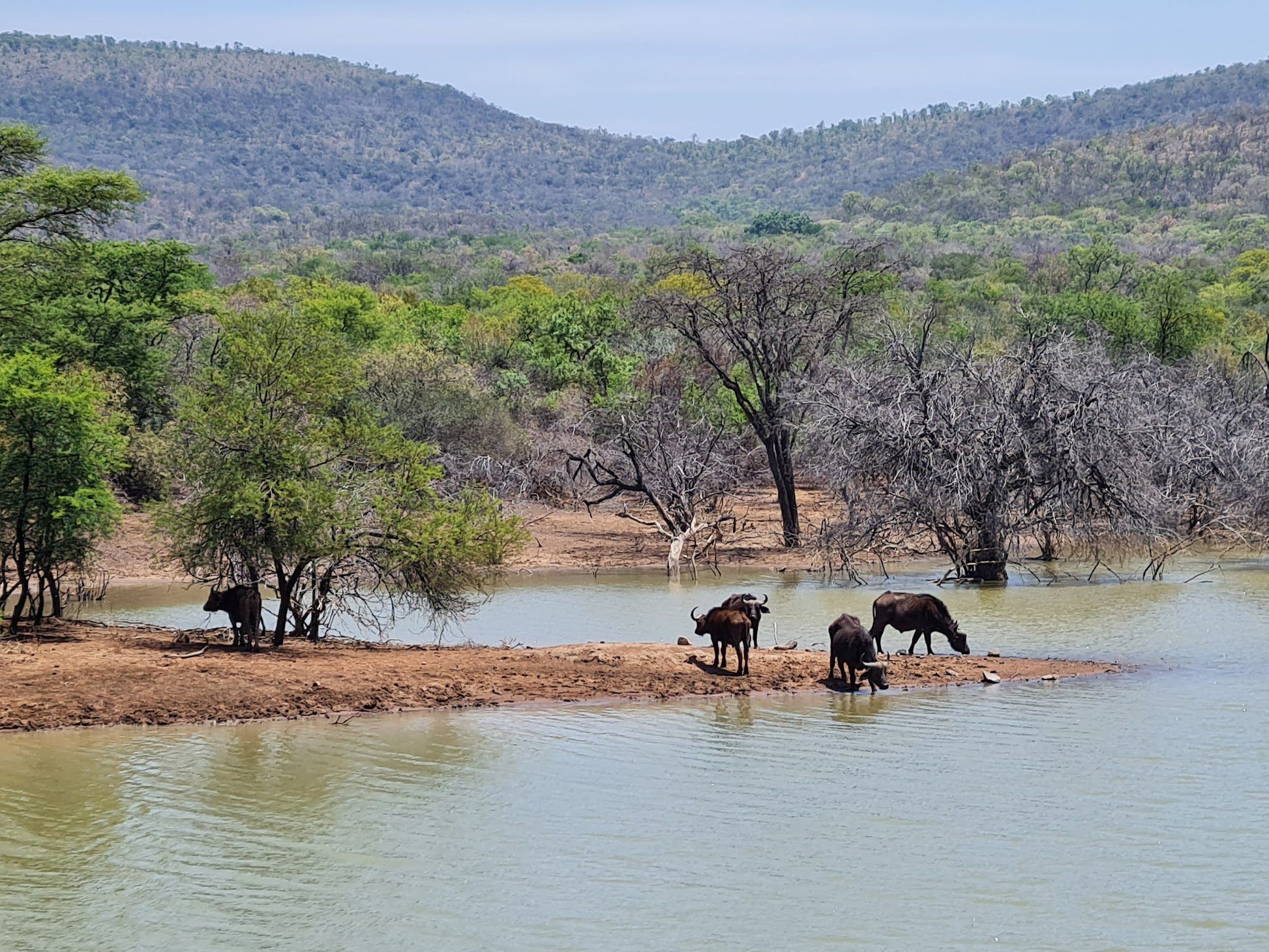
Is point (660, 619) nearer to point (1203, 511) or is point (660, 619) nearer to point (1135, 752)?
point (1135, 752)

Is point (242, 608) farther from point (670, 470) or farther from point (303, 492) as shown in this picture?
point (670, 470)

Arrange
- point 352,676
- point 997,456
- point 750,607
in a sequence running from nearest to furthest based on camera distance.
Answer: point 352,676 → point 750,607 → point 997,456

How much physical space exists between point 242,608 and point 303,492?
6.18 feet

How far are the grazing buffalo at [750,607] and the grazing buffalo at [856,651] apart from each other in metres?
1.00

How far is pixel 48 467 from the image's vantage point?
18.2 meters

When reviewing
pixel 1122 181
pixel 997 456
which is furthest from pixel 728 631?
pixel 1122 181

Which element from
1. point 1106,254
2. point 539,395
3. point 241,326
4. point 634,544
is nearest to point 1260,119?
point 1106,254

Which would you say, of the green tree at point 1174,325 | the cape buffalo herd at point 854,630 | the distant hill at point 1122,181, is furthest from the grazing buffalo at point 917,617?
the distant hill at point 1122,181

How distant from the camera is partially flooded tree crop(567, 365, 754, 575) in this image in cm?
3184

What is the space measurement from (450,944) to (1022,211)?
13524 centimetres

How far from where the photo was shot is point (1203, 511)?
31125mm

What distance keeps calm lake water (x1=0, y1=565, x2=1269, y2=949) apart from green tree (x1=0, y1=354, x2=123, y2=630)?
14.8 feet

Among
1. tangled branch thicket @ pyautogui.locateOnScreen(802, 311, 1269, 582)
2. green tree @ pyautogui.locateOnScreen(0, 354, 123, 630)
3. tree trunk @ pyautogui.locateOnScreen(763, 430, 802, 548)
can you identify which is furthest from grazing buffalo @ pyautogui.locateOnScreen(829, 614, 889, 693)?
tree trunk @ pyautogui.locateOnScreen(763, 430, 802, 548)

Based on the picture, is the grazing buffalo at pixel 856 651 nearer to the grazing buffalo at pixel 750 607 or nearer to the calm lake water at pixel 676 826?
the calm lake water at pixel 676 826
